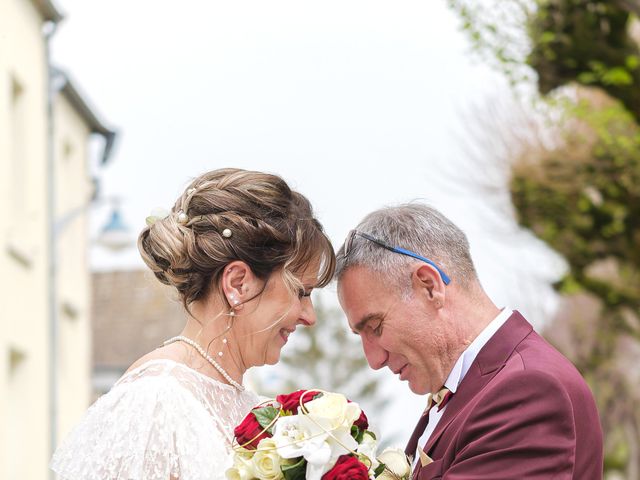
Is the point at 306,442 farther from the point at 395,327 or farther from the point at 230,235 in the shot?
the point at 230,235

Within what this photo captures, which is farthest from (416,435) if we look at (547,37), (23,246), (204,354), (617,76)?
(23,246)

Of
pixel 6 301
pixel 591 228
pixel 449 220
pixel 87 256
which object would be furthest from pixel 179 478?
pixel 591 228

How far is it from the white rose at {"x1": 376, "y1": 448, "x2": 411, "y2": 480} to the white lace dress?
1.80 ft

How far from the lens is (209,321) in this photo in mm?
4387

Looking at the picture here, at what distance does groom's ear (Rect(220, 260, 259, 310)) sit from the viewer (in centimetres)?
431

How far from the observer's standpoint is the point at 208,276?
434cm

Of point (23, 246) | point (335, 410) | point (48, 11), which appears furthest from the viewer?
point (48, 11)

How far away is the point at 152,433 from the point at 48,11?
11.1 meters

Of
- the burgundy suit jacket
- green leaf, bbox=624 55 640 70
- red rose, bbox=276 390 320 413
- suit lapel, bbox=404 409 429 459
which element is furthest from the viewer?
green leaf, bbox=624 55 640 70

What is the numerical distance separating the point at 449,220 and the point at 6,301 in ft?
29.5

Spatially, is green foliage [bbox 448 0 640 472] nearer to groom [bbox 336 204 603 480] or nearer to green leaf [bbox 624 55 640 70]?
green leaf [bbox 624 55 640 70]

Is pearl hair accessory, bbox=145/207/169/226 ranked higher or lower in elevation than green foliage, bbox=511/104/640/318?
higher

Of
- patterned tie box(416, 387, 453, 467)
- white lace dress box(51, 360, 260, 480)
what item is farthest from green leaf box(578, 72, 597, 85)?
white lace dress box(51, 360, 260, 480)

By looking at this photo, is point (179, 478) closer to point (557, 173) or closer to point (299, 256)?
point (299, 256)
